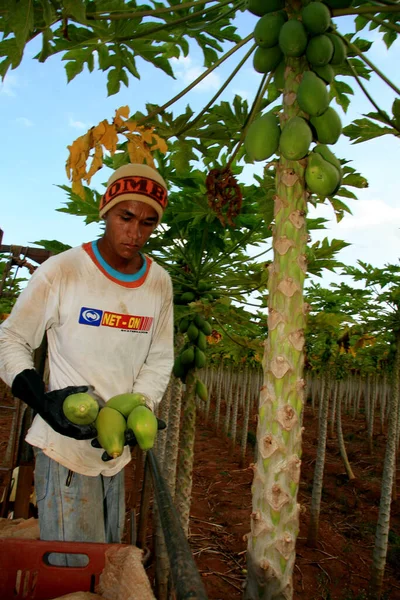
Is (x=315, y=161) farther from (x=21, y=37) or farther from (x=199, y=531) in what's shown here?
(x=199, y=531)

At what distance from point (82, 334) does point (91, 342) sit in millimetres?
46

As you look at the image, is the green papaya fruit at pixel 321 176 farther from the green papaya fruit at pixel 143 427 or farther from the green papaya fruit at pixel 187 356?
the green papaya fruit at pixel 187 356

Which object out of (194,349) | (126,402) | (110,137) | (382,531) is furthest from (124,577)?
(382,531)

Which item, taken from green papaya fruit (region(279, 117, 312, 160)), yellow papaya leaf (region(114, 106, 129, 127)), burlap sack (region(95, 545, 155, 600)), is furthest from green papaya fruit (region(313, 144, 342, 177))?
burlap sack (region(95, 545, 155, 600))

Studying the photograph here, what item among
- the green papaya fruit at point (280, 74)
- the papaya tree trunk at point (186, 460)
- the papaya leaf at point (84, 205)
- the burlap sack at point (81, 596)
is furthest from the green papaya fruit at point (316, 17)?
the papaya tree trunk at point (186, 460)

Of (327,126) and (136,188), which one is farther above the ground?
(327,126)

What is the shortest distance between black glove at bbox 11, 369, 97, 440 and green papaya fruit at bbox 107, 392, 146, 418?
118 millimetres

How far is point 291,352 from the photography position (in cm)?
148

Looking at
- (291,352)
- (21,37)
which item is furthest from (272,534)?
(21,37)

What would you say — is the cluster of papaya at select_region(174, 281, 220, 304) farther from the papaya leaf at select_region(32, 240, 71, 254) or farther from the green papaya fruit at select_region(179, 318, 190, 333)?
the papaya leaf at select_region(32, 240, 71, 254)

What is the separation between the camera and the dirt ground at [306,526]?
5992 millimetres

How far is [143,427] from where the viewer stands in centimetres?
151

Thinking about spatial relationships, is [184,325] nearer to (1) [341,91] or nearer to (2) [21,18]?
(1) [341,91]

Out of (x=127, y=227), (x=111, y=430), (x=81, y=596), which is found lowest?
(x=81, y=596)
